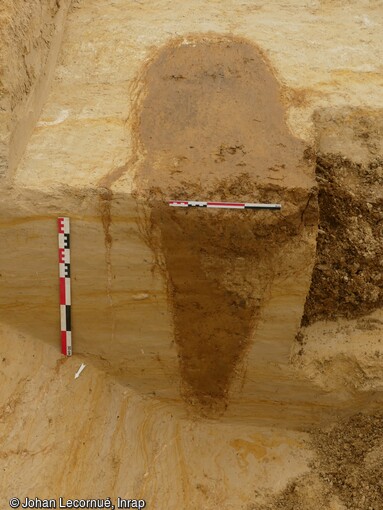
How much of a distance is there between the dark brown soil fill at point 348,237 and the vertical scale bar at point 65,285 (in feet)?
4.63

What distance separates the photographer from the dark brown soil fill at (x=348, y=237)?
3.35m

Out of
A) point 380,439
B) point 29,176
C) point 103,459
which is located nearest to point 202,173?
point 29,176

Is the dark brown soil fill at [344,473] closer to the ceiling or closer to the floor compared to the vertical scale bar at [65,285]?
closer to the floor

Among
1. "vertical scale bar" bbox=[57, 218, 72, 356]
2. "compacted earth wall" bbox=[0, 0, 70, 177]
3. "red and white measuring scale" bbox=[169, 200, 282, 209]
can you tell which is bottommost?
"vertical scale bar" bbox=[57, 218, 72, 356]

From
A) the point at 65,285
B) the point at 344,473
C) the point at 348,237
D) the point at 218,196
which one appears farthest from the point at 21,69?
the point at 344,473

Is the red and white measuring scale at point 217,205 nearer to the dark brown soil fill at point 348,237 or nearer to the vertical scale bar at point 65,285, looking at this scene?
the dark brown soil fill at point 348,237

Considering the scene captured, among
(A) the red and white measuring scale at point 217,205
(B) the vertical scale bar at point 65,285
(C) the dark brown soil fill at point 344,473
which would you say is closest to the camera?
(A) the red and white measuring scale at point 217,205

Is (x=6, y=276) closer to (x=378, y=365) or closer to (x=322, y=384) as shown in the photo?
(x=322, y=384)

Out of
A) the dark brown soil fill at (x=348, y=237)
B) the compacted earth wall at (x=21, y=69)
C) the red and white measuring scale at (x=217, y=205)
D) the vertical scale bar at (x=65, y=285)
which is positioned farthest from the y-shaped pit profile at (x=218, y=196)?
the compacted earth wall at (x=21, y=69)

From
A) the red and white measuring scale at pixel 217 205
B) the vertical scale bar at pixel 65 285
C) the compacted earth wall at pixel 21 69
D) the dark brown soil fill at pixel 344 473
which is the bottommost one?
the dark brown soil fill at pixel 344 473

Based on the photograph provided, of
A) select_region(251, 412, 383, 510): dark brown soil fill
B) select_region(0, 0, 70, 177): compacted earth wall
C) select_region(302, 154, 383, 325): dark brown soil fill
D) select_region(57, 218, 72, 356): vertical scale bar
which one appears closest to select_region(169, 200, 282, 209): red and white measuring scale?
select_region(302, 154, 383, 325): dark brown soil fill

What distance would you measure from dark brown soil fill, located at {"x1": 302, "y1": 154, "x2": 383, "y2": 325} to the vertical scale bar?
4.63 ft

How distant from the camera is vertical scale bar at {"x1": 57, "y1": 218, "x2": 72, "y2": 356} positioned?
3.21 meters

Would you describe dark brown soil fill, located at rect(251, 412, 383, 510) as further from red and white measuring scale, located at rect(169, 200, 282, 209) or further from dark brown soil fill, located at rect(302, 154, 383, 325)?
Answer: red and white measuring scale, located at rect(169, 200, 282, 209)
